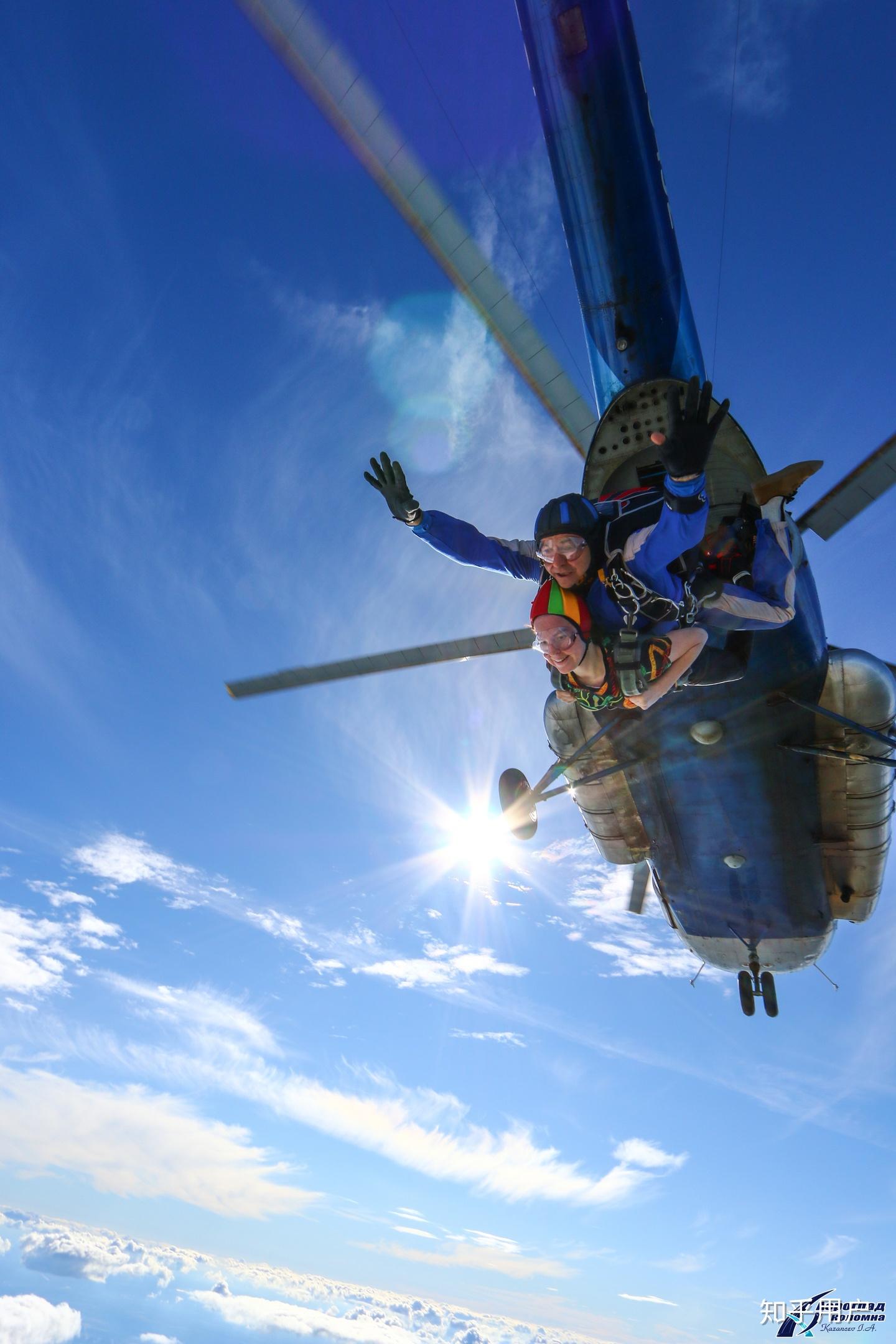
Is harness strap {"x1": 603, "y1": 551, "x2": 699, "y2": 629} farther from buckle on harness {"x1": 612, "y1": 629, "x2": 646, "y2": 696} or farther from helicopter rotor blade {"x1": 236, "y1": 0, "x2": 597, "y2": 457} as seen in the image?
helicopter rotor blade {"x1": 236, "y1": 0, "x2": 597, "y2": 457}

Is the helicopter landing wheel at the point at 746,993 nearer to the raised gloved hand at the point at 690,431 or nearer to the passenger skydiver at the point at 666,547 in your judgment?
the passenger skydiver at the point at 666,547

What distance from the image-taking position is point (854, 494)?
7090mm

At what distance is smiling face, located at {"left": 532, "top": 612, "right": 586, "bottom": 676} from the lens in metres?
5.78

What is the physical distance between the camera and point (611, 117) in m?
7.14

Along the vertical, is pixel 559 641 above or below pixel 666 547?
below

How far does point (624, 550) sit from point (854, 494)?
285 centimetres

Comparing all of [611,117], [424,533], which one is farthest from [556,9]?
[424,533]

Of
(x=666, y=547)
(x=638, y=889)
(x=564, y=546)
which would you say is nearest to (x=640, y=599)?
(x=666, y=547)

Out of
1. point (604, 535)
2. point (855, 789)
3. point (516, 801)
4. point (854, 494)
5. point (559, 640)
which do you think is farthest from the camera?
point (855, 789)

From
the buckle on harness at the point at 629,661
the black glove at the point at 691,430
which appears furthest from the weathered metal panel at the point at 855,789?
the black glove at the point at 691,430

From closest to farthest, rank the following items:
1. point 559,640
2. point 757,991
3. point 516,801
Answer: point 559,640
point 516,801
point 757,991

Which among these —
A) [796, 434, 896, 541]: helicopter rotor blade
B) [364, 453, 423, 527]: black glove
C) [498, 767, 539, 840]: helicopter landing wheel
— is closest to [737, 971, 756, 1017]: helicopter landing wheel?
[498, 767, 539, 840]: helicopter landing wheel

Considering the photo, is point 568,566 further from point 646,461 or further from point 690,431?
point 646,461

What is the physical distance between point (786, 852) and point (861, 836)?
961 millimetres
